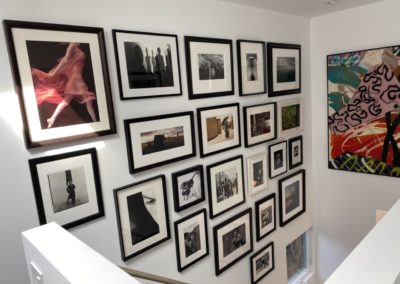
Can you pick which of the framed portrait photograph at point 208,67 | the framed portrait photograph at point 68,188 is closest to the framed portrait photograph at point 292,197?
the framed portrait photograph at point 208,67

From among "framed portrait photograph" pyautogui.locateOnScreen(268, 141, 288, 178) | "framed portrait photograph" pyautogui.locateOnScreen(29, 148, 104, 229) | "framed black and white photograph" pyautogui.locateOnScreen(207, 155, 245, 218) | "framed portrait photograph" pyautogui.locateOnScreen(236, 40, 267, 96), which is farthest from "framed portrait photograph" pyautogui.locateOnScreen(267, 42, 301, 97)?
"framed portrait photograph" pyautogui.locateOnScreen(29, 148, 104, 229)

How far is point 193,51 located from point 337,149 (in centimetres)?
182

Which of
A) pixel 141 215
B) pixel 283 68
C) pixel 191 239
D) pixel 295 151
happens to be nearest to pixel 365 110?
pixel 295 151

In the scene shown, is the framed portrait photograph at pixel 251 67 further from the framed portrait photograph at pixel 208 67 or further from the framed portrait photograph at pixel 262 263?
the framed portrait photograph at pixel 262 263

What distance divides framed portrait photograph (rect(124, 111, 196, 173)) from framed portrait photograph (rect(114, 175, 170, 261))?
116mm

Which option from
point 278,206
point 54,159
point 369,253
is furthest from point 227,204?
point 369,253

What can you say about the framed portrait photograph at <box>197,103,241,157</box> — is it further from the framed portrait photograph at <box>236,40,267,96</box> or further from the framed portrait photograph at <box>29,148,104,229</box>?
the framed portrait photograph at <box>29,148,104,229</box>

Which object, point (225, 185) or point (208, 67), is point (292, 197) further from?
point (208, 67)

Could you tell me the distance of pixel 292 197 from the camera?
2924 millimetres

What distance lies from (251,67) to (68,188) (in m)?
1.58

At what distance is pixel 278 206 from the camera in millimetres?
2775

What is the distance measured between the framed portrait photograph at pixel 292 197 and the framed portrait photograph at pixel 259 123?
1.67 ft

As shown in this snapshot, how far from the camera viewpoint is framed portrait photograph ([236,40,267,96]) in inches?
88.7

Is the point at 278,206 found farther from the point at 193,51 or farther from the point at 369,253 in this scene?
the point at 369,253
